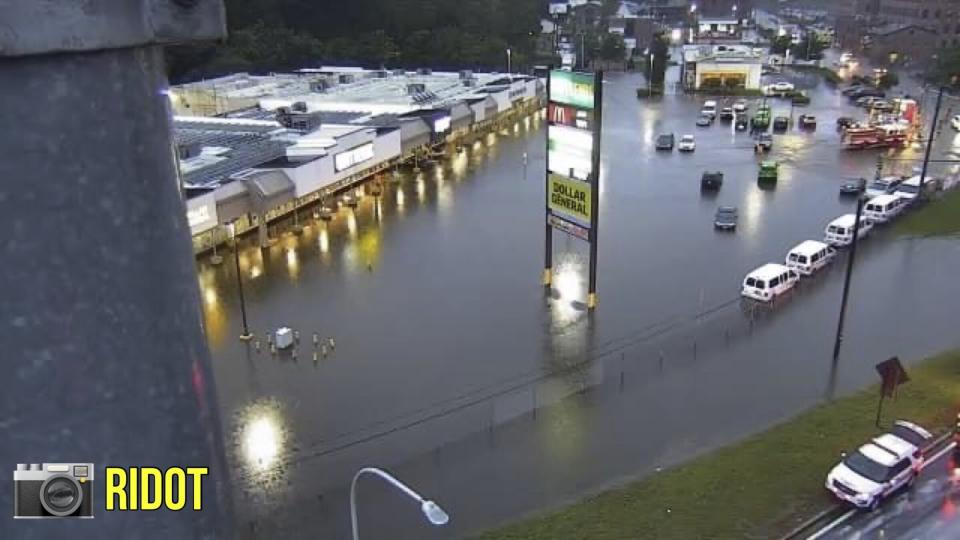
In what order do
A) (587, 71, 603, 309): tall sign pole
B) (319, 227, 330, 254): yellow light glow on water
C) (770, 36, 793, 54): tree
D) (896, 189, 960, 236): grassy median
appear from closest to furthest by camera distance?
(587, 71, 603, 309): tall sign pole, (319, 227, 330, 254): yellow light glow on water, (896, 189, 960, 236): grassy median, (770, 36, 793, 54): tree

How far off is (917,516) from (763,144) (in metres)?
22.9

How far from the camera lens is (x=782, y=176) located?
84.9ft

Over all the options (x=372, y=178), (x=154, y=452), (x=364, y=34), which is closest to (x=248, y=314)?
(x=372, y=178)

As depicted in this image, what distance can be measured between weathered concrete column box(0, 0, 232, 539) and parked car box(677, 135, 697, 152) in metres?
30.1

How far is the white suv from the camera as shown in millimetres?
8961

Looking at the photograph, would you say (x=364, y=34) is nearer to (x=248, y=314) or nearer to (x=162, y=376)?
(x=248, y=314)

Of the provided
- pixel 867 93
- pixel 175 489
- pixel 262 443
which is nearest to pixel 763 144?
pixel 867 93

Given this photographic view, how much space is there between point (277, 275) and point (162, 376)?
16665mm

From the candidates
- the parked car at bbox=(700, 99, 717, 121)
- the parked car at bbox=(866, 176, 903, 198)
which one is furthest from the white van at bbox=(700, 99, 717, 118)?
the parked car at bbox=(866, 176, 903, 198)

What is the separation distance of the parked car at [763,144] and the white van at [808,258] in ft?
43.7

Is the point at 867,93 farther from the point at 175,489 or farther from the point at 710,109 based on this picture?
the point at 175,489

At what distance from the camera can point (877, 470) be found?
916 centimetres

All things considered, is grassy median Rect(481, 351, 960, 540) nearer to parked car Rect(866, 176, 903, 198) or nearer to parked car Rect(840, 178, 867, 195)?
parked car Rect(866, 176, 903, 198)

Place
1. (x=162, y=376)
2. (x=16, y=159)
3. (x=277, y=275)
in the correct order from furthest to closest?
1. (x=277, y=275)
2. (x=162, y=376)
3. (x=16, y=159)
